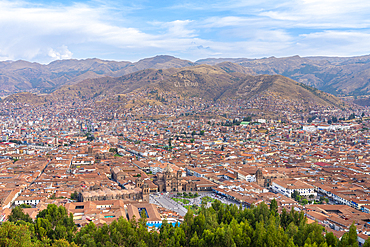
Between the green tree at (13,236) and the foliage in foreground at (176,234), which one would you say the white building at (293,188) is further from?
the green tree at (13,236)

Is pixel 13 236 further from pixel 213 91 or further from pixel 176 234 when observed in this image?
pixel 213 91

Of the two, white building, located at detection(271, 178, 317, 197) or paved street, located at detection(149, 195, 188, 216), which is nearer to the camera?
paved street, located at detection(149, 195, 188, 216)

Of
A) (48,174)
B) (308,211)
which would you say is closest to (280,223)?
(308,211)

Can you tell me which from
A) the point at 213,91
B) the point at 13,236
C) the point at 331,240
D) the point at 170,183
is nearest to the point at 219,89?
the point at 213,91

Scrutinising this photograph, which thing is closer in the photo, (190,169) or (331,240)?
(331,240)

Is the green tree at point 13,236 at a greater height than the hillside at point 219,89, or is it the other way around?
the hillside at point 219,89

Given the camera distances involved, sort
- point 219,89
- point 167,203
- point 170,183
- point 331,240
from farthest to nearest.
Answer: point 219,89 < point 170,183 < point 167,203 < point 331,240

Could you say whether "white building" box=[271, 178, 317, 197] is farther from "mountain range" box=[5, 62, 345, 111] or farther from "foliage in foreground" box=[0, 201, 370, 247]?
"mountain range" box=[5, 62, 345, 111]

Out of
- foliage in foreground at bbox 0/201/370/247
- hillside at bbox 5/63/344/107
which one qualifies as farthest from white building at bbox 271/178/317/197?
hillside at bbox 5/63/344/107

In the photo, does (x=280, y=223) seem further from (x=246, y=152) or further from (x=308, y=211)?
(x=246, y=152)

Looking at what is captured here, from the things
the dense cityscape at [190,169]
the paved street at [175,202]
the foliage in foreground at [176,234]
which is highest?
the foliage in foreground at [176,234]

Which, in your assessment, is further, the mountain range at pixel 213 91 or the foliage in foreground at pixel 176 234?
the mountain range at pixel 213 91

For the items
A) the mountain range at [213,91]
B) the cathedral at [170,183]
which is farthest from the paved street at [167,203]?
the mountain range at [213,91]
